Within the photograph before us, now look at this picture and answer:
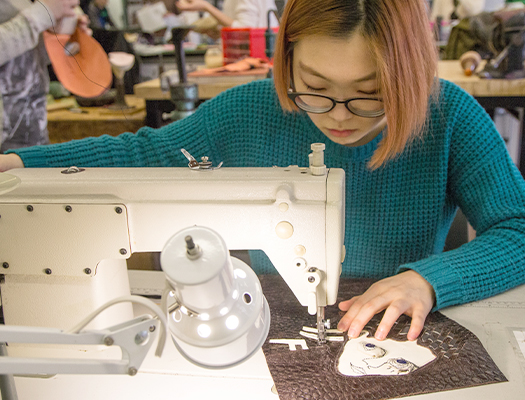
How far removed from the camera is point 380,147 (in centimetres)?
110

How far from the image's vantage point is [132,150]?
3.96 ft

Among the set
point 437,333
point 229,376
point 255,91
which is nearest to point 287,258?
point 229,376

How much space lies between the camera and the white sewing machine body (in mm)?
780

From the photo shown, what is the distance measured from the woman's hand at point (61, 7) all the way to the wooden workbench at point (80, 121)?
198mm

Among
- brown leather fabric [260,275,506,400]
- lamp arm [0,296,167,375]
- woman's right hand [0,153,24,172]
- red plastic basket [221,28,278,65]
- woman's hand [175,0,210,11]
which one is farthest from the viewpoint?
red plastic basket [221,28,278,65]

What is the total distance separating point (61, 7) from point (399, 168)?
0.87 meters

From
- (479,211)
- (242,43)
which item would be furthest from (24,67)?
(242,43)

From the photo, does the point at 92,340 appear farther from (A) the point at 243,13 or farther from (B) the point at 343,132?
(A) the point at 243,13

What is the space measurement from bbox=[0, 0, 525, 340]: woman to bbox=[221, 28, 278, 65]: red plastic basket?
58.0 inches

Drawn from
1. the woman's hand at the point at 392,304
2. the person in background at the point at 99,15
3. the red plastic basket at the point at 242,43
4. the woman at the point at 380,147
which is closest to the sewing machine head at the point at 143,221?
the woman's hand at the point at 392,304

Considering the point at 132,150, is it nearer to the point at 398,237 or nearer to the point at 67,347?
the point at 67,347

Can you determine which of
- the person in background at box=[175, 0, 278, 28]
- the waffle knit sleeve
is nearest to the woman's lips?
the waffle knit sleeve

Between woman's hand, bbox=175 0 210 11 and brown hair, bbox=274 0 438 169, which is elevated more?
woman's hand, bbox=175 0 210 11

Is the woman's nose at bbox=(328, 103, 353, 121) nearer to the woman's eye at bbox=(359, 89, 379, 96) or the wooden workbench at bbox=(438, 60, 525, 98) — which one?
the woman's eye at bbox=(359, 89, 379, 96)
